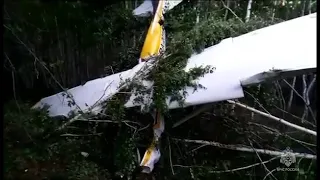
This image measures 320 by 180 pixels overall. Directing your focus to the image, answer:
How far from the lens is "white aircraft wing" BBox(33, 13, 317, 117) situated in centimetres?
183

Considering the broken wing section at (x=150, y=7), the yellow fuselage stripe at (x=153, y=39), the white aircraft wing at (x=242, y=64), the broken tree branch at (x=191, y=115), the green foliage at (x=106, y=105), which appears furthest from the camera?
the broken wing section at (x=150, y=7)

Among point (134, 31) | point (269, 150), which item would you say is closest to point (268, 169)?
point (269, 150)

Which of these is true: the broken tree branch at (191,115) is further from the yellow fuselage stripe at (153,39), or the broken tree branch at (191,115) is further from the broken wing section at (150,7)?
the broken wing section at (150,7)

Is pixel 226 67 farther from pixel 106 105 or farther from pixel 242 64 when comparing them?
pixel 106 105

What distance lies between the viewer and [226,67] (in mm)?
2100

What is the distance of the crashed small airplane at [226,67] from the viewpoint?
1851mm

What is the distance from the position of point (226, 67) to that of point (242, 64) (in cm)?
10

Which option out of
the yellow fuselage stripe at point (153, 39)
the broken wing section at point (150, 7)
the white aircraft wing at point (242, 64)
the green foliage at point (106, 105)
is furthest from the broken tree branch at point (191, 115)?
the broken wing section at point (150, 7)

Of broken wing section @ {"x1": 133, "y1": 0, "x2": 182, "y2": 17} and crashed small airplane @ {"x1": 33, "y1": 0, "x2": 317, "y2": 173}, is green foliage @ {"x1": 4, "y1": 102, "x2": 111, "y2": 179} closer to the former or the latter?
crashed small airplane @ {"x1": 33, "y1": 0, "x2": 317, "y2": 173}

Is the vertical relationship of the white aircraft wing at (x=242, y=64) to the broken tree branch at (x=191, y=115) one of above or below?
above

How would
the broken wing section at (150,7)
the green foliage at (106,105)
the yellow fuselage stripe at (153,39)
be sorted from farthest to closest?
the broken wing section at (150,7), the yellow fuselage stripe at (153,39), the green foliage at (106,105)

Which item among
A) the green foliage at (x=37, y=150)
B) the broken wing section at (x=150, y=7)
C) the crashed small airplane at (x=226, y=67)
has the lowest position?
the green foliage at (x=37, y=150)

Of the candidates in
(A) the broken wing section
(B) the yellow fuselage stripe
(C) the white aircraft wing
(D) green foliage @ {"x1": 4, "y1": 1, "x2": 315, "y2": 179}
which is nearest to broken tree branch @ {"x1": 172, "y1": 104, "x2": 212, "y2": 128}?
(D) green foliage @ {"x1": 4, "y1": 1, "x2": 315, "y2": 179}

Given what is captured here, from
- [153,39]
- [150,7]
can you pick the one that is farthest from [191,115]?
[150,7]
